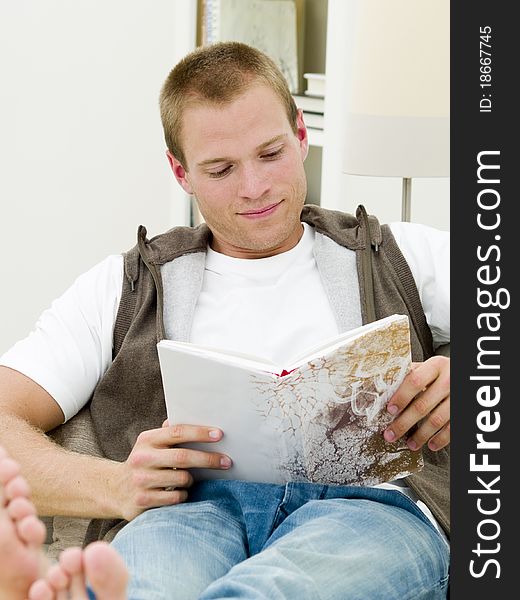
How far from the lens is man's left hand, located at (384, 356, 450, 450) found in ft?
4.63

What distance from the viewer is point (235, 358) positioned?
1382mm

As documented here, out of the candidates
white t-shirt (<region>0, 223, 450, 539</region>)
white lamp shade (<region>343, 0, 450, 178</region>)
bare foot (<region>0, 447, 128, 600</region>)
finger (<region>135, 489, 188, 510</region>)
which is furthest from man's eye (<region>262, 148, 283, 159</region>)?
bare foot (<region>0, 447, 128, 600</region>)

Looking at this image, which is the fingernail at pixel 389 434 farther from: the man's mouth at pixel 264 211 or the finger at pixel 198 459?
the man's mouth at pixel 264 211

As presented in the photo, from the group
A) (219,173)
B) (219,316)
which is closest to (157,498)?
(219,316)

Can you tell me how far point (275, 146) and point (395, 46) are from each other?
1.33ft

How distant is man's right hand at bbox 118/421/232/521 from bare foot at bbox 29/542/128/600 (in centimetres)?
43

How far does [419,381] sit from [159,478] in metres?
0.39

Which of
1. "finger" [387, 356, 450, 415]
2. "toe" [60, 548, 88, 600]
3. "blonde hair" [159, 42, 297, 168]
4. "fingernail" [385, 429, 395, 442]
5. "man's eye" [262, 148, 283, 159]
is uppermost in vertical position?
"blonde hair" [159, 42, 297, 168]

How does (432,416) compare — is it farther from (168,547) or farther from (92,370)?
(92,370)

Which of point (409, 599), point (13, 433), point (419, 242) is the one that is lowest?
point (409, 599)

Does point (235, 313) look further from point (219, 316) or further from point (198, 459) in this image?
point (198, 459)

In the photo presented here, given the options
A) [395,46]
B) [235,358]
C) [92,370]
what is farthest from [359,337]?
[395,46]

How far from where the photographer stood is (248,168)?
175 cm

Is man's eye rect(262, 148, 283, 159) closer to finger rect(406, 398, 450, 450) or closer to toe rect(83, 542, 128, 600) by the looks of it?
finger rect(406, 398, 450, 450)
